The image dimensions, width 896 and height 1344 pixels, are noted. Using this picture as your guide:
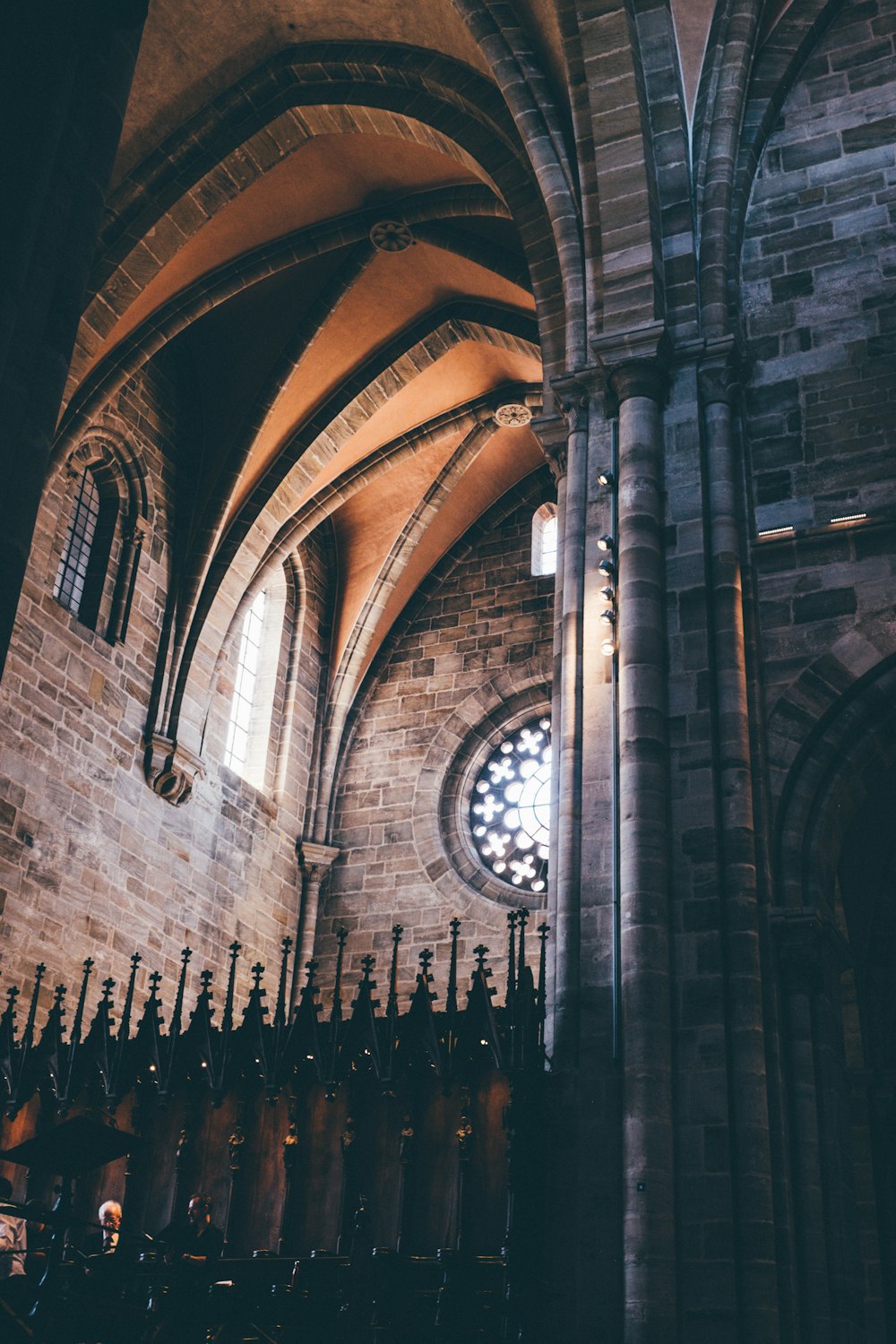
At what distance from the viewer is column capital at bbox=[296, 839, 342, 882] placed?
17.4m

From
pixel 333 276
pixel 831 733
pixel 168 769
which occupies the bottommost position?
pixel 831 733

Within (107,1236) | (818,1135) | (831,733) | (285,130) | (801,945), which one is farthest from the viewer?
(285,130)

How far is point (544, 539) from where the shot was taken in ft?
61.4

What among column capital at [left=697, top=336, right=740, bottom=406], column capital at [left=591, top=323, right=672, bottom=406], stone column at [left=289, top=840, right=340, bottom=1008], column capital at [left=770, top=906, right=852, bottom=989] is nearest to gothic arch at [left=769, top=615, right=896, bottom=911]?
column capital at [left=770, top=906, right=852, bottom=989]

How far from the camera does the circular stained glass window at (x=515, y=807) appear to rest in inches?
655

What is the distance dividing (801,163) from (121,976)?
369 inches

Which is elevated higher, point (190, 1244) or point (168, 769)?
point (168, 769)

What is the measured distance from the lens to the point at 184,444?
16.6 m

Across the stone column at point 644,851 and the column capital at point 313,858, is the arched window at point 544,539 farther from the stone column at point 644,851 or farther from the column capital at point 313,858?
the stone column at point 644,851

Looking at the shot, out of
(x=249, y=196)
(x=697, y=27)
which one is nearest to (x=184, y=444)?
(x=249, y=196)

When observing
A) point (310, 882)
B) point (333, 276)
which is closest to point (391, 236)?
point (333, 276)

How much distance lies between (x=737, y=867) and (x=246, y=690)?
10.2 m

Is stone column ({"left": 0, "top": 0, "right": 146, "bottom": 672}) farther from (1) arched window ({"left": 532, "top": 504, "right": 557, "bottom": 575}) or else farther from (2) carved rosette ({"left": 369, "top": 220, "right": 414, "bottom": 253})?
(1) arched window ({"left": 532, "top": 504, "right": 557, "bottom": 575})

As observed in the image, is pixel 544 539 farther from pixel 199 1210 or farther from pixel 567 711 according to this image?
pixel 199 1210
